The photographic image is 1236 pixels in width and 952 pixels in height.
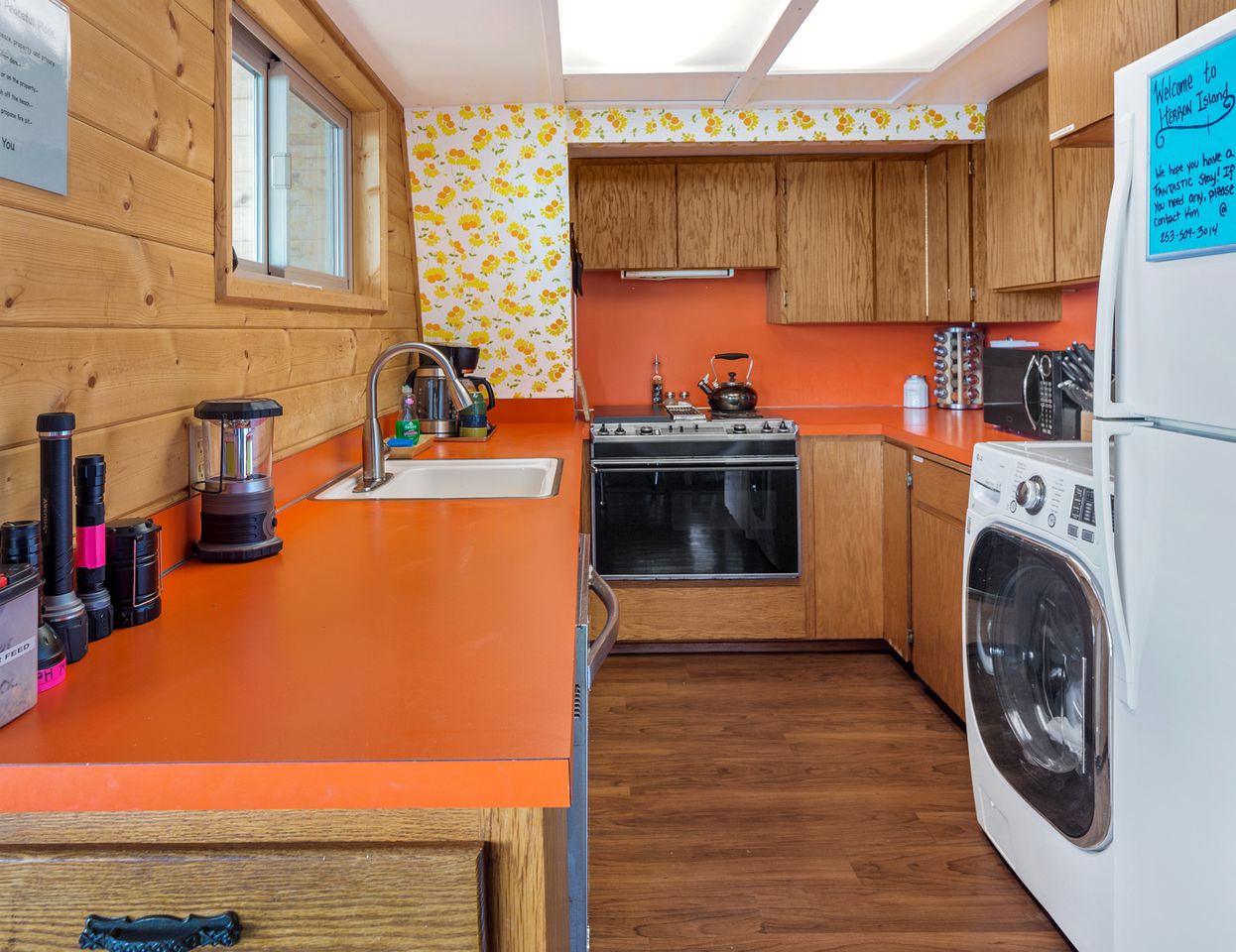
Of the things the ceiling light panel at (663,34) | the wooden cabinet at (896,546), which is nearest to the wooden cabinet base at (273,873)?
the ceiling light panel at (663,34)

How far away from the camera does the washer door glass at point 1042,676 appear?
1695mm

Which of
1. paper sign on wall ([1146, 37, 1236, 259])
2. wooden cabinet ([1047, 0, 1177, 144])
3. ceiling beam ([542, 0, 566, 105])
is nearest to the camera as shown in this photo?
paper sign on wall ([1146, 37, 1236, 259])

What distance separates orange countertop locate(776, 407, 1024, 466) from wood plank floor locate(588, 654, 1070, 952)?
838mm

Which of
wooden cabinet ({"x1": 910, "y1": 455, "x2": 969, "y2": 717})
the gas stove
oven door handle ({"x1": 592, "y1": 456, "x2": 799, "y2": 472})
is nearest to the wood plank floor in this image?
wooden cabinet ({"x1": 910, "y1": 455, "x2": 969, "y2": 717})

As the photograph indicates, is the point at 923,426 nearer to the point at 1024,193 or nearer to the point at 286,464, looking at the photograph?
the point at 1024,193

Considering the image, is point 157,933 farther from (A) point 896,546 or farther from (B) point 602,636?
(A) point 896,546

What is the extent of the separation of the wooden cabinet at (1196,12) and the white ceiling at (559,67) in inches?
25.7

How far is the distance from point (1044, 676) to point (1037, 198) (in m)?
1.92

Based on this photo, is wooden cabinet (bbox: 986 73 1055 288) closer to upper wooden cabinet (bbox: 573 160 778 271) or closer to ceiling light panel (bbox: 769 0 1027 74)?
ceiling light panel (bbox: 769 0 1027 74)

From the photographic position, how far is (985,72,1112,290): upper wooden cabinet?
2869mm

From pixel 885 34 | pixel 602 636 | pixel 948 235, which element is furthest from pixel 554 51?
pixel 602 636

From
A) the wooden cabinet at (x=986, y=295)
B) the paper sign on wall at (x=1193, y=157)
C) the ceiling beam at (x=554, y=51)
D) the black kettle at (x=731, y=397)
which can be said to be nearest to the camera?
the paper sign on wall at (x=1193, y=157)

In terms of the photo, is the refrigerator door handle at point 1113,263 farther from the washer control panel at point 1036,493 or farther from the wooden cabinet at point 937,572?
the wooden cabinet at point 937,572

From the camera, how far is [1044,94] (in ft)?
10.4
